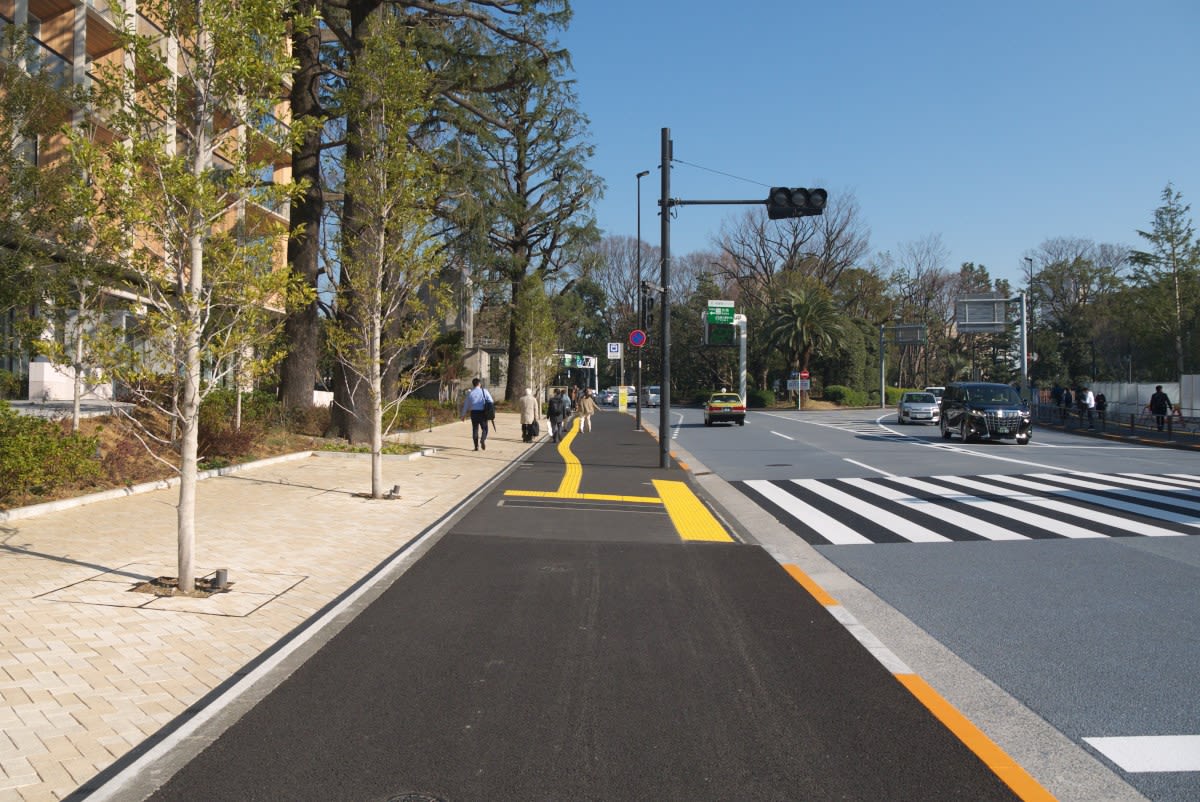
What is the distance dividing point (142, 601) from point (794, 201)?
12.9 m

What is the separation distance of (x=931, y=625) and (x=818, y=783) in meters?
3.13

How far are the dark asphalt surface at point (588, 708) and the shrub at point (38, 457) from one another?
5211mm

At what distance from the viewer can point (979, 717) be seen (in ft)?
15.3

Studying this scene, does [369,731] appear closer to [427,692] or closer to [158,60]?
[427,692]

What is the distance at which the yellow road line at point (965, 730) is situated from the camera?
12.5 ft

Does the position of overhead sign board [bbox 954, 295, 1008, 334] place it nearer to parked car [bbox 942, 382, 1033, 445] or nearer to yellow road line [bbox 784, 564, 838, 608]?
parked car [bbox 942, 382, 1033, 445]

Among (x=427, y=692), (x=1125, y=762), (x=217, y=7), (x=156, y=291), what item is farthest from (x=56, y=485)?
(x=1125, y=762)

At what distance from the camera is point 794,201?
16.4 meters

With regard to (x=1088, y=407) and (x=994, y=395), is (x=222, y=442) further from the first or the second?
(x=1088, y=407)

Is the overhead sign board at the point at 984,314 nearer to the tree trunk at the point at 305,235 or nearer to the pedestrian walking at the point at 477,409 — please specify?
the pedestrian walking at the point at 477,409

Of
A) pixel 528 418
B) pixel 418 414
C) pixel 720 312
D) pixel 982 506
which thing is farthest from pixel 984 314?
pixel 982 506

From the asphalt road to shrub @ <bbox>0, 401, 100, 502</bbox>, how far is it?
8.92 metres

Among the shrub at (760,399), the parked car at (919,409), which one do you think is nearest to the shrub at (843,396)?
the shrub at (760,399)

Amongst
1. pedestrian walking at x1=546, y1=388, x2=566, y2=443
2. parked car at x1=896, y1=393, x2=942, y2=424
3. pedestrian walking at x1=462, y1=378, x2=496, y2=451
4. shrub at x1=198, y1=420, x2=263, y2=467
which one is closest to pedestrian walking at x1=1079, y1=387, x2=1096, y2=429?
parked car at x1=896, y1=393, x2=942, y2=424
